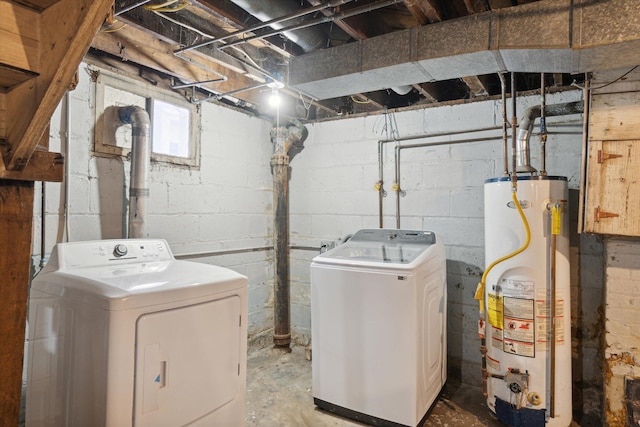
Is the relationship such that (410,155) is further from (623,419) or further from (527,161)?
(623,419)

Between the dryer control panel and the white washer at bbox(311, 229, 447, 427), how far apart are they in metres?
1.01

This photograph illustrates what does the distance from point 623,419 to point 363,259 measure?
1.70 m

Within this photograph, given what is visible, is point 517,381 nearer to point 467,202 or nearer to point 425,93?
point 467,202

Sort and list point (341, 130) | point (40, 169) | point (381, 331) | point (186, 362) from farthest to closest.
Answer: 1. point (341, 130)
2. point (381, 331)
3. point (186, 362)
4. point (40, 169)

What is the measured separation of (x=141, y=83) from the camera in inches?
97.3

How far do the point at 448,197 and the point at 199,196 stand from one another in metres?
1.98

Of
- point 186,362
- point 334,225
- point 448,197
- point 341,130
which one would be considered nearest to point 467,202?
point 448,197

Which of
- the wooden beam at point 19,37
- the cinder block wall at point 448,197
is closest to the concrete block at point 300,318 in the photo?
the cinder block wall at point 448,197

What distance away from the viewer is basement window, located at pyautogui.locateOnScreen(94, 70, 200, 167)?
2.26 m

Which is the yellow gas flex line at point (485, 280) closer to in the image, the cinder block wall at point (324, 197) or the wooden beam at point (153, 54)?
the cinder block wall at point (324, 197)

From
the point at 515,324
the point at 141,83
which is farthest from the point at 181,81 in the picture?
the point at 515,324

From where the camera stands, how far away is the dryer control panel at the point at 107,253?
1.79m

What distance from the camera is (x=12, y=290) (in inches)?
39.3

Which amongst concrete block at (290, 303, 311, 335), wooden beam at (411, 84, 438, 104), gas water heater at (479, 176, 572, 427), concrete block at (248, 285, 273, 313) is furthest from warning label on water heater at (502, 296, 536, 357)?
concrete block at (248, 285, 273, 313)
